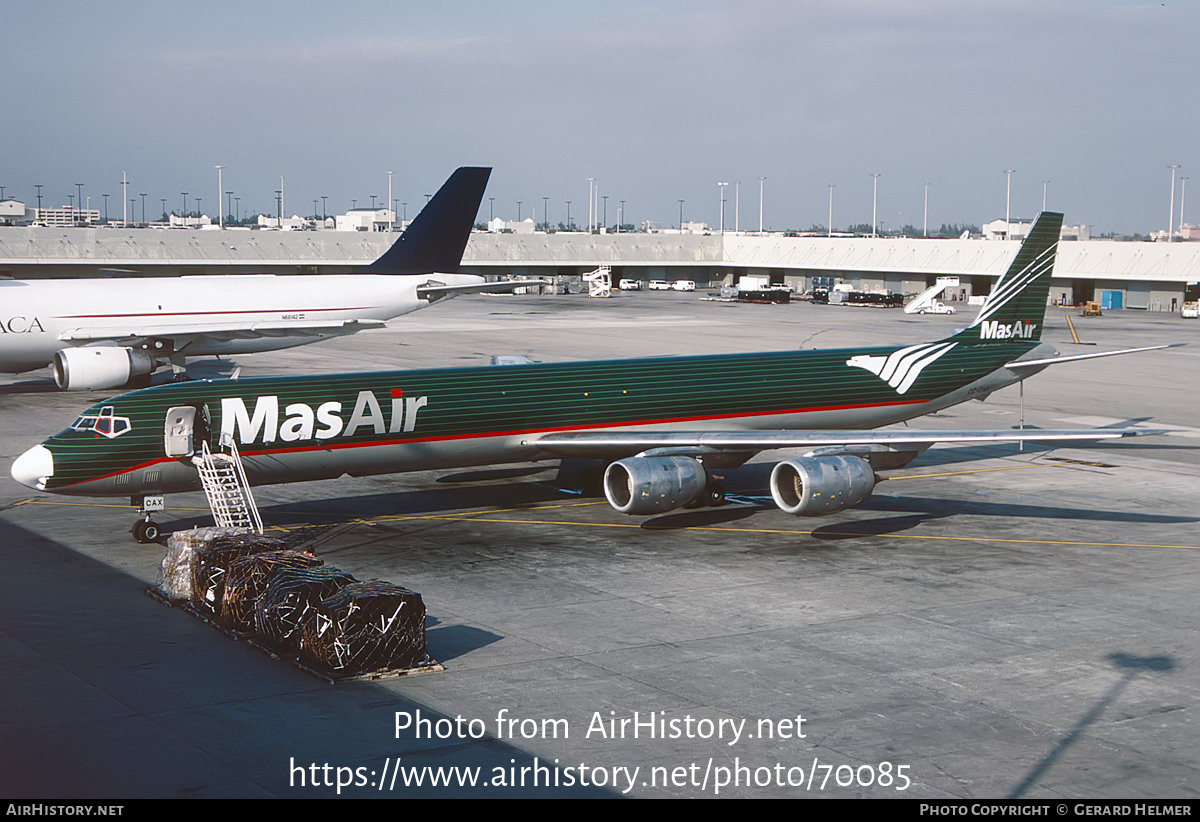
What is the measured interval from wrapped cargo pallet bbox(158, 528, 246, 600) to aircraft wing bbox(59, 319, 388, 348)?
35.0 m

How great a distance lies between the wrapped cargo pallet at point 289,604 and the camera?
2172 cm

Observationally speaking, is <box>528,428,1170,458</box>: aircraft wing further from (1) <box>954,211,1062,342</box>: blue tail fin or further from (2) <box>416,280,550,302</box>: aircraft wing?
(2) <box>416,280,550,302</box>: aircraft wing

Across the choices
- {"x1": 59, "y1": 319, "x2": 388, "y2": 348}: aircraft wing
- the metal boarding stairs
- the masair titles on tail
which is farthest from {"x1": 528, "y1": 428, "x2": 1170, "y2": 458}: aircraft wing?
{"x1": 59, "y1": 319, "x2": 388, "y2": 348}: aircraft wing

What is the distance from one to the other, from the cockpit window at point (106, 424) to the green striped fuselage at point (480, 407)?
0.34ft

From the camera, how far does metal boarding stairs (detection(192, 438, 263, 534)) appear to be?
2831 centimetres

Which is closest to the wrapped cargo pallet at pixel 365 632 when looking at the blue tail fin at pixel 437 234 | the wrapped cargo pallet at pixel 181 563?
the wrapped cargo pallet at pixel 181 563

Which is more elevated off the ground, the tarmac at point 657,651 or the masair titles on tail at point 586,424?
the masair titles on tail at point 586,424

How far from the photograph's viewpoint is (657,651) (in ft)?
73.7

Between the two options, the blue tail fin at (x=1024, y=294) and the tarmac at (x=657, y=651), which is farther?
the blue tail fin at (x=1024, y=294)

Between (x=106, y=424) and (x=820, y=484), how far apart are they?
1743cm

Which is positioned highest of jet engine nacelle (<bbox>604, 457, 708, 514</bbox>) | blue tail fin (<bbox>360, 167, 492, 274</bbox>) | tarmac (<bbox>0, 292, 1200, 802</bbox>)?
blue tail fin (<bbox>360, 167, 492, 274</bbox>)

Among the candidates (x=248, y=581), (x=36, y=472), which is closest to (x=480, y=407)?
(x=36, y=472)

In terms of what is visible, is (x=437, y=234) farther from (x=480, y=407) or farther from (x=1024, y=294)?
(x=480, y=407)

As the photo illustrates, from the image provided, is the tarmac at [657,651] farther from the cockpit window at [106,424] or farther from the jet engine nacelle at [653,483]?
the cockpit window at [106,424]
